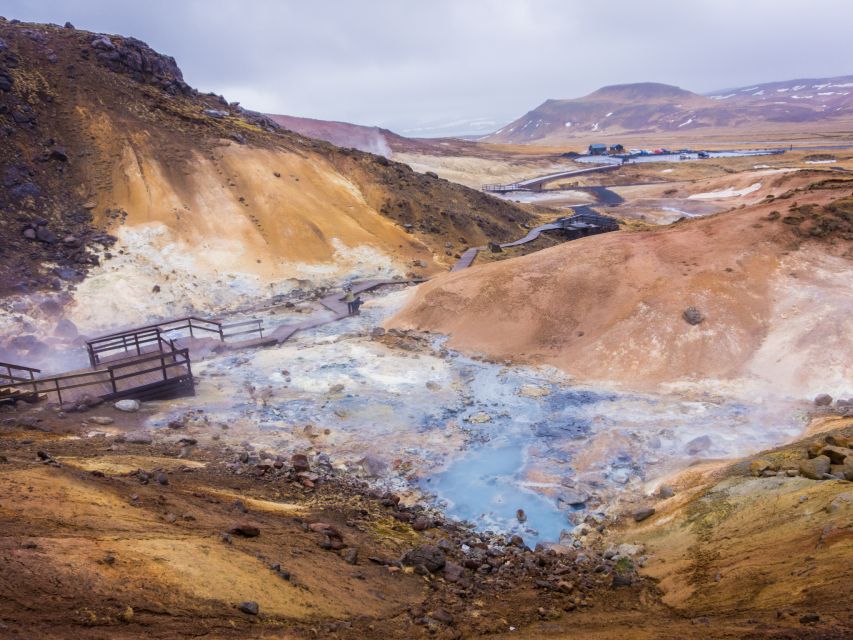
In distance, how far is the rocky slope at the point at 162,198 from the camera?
83.3 ft

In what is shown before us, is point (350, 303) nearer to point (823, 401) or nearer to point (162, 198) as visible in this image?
point (162, 198)

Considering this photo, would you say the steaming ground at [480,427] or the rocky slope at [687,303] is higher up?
the rocky slope at [687,303]

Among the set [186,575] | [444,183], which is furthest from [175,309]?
[444,183]

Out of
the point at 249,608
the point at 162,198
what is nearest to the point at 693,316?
the point at 249,608

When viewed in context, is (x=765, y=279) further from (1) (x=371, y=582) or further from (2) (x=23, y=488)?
(2) (x=23, y=488)

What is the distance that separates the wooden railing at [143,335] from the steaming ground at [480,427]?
5.80 ft

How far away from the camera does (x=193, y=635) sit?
586cm

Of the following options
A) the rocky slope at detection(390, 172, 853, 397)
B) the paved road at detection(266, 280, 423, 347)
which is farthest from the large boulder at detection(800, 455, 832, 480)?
the paved road at detection(266, 280, 423, 347)

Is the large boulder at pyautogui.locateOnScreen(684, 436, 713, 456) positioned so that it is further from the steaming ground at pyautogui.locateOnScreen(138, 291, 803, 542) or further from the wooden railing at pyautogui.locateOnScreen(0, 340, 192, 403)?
the wooden railing at pyautogui.locateOnScreen(0, 340, 192, 403)

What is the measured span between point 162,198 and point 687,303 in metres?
23.9

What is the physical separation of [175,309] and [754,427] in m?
20.7

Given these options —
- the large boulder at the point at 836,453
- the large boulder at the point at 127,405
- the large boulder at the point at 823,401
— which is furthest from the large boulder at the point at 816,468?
the large boulder at the point at 127,405

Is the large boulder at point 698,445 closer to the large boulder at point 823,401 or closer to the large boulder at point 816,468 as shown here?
the large boulder at point 823,401

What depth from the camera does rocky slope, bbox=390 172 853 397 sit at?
16.6 metres
